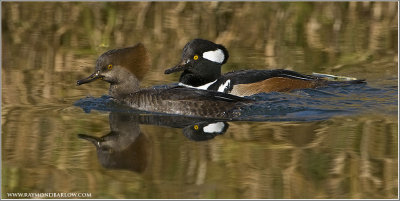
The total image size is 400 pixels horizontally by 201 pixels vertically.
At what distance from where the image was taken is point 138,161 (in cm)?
802

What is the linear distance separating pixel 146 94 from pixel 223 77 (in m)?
1.99

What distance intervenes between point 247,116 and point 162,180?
9.02 ft

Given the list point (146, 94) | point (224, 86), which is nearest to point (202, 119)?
point (146, 94)

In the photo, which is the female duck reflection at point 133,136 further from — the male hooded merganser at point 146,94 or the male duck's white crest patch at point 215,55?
the male duck's white crest patch at point 215,55

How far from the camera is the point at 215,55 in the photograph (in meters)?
11.8

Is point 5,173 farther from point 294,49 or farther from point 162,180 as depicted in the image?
point 294,49

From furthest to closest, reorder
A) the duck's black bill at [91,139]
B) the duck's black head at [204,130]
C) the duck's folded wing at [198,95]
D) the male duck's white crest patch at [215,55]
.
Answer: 1. the male duck's white crest patch at [215,55]
2. the duck's folded wing at [198,95]
3. the duck's black head at [204,130]
4. the duck's black bill at [91,139]

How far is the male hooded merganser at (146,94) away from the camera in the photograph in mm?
9969

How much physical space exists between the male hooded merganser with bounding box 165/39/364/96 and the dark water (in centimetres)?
22

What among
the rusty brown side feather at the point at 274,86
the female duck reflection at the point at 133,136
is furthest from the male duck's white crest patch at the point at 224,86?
the female duck reflection at the point at 133,136

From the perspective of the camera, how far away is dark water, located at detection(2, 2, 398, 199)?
7414mm

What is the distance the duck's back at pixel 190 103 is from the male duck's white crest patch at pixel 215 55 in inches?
61.5

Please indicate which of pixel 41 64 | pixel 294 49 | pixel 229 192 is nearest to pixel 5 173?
pixel 229 192

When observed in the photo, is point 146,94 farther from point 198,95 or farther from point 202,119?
point 202,119
